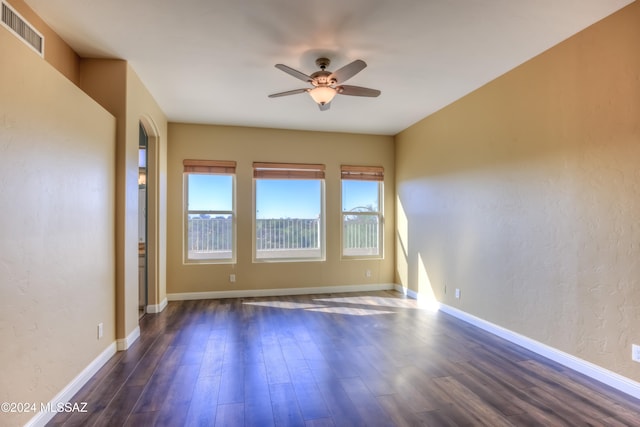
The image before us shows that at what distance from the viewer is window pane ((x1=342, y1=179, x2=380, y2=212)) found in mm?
5723

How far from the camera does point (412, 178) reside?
208 inches

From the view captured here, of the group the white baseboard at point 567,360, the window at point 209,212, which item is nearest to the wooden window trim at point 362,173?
the window at point 209,212

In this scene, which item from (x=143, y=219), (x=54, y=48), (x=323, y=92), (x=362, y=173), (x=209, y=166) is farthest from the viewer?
(x=362, y=173)

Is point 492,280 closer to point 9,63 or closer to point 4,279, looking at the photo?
point 4,279

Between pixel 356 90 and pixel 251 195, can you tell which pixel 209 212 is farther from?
pixel 356 90

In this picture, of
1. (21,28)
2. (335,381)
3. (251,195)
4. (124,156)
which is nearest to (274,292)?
(251,195)

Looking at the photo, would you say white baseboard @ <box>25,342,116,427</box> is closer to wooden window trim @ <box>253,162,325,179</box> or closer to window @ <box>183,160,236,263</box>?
window @ <box>183,160,236,263</box>

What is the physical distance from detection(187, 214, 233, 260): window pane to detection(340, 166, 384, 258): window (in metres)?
1.99

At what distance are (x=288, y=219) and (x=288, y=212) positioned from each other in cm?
12

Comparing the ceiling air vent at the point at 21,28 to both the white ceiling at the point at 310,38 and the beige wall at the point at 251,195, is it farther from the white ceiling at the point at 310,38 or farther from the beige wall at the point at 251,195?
the beige wall at the point at 251,195

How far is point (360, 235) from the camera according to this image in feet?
19.0

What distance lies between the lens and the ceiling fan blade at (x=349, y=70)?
256cm

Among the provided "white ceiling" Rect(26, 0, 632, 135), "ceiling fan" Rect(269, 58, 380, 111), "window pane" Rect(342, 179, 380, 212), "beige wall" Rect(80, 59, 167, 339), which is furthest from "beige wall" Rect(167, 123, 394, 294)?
"ceiling fan" Rect(269, 58, 380, 111)

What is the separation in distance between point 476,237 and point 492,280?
53cm
